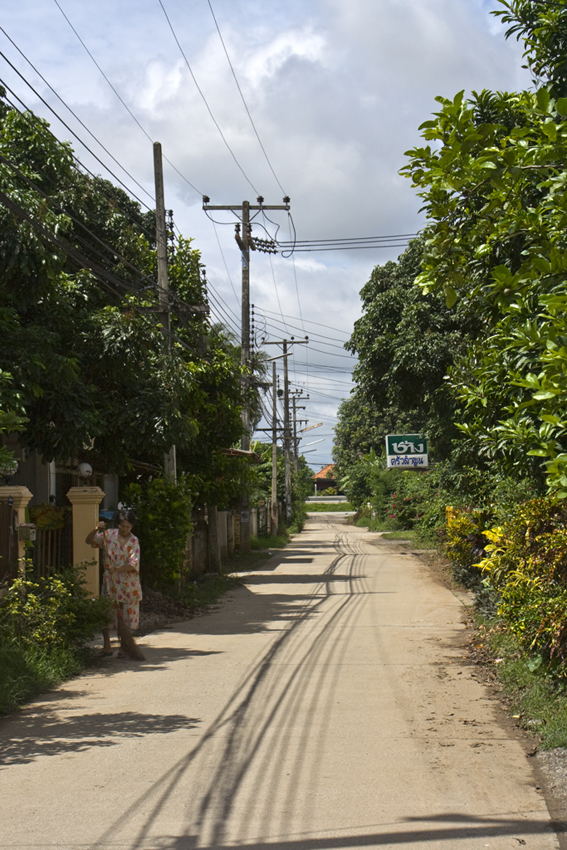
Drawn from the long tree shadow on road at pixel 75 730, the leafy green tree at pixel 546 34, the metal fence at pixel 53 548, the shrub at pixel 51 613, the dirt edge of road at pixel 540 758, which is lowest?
the dirt edge of road at pixel 540 758

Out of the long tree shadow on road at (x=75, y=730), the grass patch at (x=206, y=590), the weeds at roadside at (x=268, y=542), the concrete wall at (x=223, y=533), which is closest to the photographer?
the long tree shadow on road at (x=75, y=730)

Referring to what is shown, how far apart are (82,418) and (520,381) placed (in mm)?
7548

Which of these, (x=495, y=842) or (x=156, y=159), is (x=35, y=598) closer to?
(x=495, y=842)

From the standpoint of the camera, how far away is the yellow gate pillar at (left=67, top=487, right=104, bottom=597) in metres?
11.4

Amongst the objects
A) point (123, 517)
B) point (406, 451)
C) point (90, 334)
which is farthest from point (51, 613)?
point (406, 451)

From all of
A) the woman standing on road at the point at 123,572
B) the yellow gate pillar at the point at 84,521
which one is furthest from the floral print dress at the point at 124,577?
the yellow gate pillar at the point at 84,521

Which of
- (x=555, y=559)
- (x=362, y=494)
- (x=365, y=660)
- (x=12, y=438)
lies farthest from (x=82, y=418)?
(x=362, y=494)

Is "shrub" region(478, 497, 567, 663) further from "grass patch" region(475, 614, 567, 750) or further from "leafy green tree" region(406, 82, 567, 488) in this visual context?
"leafy green tree" region(406, 82, 567, 488)

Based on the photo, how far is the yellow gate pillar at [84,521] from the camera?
11.4 m

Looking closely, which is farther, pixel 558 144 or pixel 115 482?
pixel 115 482

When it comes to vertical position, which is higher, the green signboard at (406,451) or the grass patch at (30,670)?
the green signboard at (406,451)

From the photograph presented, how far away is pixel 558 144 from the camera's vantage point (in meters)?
4.38

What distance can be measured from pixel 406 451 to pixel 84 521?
2169cm

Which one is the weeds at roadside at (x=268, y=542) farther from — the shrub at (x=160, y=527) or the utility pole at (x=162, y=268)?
the shrub at (x=160, y=527)
